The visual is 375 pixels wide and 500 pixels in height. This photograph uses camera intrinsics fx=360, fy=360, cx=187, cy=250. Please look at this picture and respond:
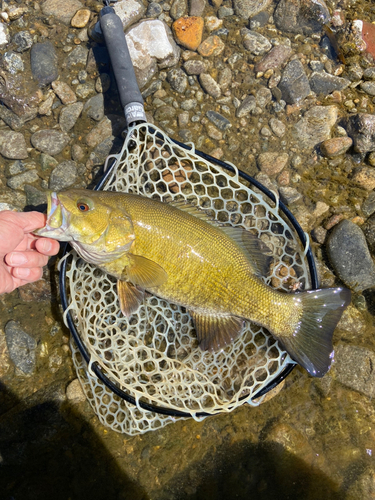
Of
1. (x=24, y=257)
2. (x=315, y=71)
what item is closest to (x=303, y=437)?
(x=24, y=257)

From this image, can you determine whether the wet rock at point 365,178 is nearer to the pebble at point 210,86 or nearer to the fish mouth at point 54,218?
the pebble at point 210,86

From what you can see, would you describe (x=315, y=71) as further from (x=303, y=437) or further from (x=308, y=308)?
(x=303, y=437)

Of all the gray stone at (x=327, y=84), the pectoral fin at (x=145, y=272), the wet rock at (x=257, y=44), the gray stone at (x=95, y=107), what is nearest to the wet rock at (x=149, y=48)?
the gray stone at (x=95, y=107)

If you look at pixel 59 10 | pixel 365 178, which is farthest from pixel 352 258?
pixel 59 10

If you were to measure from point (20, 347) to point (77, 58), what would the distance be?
4.34m

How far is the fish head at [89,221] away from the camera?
341 centimetres

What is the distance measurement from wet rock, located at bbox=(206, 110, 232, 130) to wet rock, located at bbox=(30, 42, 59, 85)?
246cm

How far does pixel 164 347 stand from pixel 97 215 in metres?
2.05

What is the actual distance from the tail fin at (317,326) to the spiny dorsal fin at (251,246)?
1.67 feet

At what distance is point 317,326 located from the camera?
3.85 meters

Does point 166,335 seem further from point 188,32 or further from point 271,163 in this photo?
point 188,32

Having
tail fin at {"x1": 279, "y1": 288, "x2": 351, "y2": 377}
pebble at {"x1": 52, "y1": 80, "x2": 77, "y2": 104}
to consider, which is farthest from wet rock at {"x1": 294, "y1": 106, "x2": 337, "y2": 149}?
pebble at {"x1": 52, "y1": 80, "x2": 77, "y2": 104}

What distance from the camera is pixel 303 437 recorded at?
4.43 m

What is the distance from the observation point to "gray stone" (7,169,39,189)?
514cm
